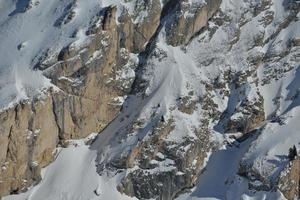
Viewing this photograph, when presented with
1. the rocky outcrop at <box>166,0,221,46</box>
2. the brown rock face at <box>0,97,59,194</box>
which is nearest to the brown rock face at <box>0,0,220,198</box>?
the brown rock face at <box>0,97,59,194</box>

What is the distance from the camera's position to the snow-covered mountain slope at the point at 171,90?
159m

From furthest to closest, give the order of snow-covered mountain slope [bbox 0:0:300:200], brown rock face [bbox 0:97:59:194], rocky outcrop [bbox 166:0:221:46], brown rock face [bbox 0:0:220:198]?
1. rocky outcrop [bbox 166:0:221:46]
2. brown rock face [bbox 0:0:220:198]
3. snow-covered mountain slope [bbox 0:0:300:200]
4. brown rock face [bbox 0:97:59:194]

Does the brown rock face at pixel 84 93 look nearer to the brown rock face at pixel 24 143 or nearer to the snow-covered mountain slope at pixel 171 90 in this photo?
the brown rock face at pixel 24 143

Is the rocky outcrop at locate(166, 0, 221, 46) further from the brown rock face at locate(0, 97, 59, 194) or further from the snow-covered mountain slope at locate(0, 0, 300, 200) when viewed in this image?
the brown rock face at locate(0, 97, 59, 194)

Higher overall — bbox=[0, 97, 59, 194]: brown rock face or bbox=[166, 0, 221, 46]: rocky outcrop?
bbox=[166, 0, 221, 46]: rocky outcrop

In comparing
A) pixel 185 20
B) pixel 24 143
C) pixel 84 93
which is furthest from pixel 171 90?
pixel 24 143

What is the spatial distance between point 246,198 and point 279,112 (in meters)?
16.7

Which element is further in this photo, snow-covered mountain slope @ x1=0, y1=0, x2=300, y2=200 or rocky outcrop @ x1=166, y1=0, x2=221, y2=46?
rocky outcrop @ x1=166, y1=0, x2=221, y2=46

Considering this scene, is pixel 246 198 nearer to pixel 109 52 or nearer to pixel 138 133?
pixel 138 133

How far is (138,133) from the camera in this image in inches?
6358

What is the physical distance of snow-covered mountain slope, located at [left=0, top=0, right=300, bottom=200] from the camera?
158625 mm

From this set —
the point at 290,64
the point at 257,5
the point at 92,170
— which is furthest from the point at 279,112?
the point at 92,170

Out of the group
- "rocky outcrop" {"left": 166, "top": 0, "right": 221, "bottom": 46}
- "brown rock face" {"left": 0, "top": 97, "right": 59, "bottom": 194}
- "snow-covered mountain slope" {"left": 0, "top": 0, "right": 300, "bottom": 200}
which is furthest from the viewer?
"rocky outcrop" {"left": 166, "top": 0, "right": 221, "bottom": 46}

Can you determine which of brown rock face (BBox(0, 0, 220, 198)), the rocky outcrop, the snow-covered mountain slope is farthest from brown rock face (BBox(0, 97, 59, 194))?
the rocky outcrop
